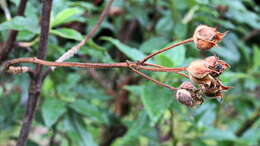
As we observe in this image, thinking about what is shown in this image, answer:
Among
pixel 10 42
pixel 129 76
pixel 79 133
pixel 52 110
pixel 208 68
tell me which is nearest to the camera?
pixel 208 68

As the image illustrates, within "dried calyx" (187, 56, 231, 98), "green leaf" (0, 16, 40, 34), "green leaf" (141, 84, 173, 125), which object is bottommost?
"green leaf" (141, 84, 173, 125)

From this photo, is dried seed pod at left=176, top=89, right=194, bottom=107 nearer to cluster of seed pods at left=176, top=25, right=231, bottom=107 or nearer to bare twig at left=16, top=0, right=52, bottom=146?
cluster of seed pods at left=176, top=25, right=231, bottom=107

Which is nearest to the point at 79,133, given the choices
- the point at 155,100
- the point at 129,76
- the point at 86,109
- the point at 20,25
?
the point at 86,109

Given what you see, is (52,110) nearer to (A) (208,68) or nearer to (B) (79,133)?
(B) (79,133)

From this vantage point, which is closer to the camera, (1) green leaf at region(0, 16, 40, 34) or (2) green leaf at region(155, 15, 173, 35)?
(1) green leaf at region(0, 16, 40, 34)

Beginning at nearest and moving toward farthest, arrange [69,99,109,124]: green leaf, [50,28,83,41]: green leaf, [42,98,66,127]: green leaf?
1. [50,28,83,41]: green leaf
2. [42,98,66,127]: green leaf
3. [69,99,109,124]: green leaf

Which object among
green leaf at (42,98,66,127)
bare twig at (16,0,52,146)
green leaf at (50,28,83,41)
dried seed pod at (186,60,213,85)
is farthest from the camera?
green leaf at (42,98,66,127)

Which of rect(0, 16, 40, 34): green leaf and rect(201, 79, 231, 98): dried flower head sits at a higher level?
rect(0, 16, 40, 34): green leaf

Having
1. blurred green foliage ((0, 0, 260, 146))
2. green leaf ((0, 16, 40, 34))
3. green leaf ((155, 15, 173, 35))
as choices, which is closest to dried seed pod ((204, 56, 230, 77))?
blurred green foliage ((0, 0, 260, 146))
